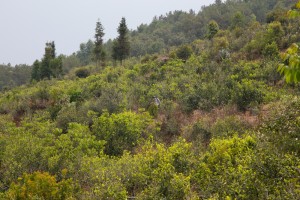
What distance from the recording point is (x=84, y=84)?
86.1 feet

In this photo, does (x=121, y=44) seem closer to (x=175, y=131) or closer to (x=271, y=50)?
(x=271, y=50)

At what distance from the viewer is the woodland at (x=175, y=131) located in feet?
25.1

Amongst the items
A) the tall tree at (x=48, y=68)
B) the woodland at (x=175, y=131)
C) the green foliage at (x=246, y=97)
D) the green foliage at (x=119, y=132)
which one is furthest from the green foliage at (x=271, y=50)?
the tall tree at (x=48, y=68)

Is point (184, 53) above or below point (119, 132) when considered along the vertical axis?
above

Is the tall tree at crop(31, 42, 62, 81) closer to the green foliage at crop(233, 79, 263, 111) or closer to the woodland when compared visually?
the woodland

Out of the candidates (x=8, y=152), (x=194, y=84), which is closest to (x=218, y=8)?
(x=194, y=84)

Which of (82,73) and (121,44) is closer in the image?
(82,73)

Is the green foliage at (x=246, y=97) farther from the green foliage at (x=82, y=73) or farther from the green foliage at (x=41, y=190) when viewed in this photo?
the green foliage at (x=82, y=73)

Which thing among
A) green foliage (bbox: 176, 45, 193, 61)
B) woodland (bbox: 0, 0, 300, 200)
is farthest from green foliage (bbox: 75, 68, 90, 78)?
green foliage (bbox: 176, 45, 193, 61)

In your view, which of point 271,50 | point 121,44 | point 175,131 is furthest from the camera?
point 121,44

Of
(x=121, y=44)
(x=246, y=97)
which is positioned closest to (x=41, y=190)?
(x=246, y=97)

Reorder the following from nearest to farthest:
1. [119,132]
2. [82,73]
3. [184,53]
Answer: [119,132]
[184,53]
[82,73]

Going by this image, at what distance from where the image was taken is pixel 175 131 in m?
15.2

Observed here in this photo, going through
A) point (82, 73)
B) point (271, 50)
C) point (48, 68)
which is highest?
point (48, 68)
